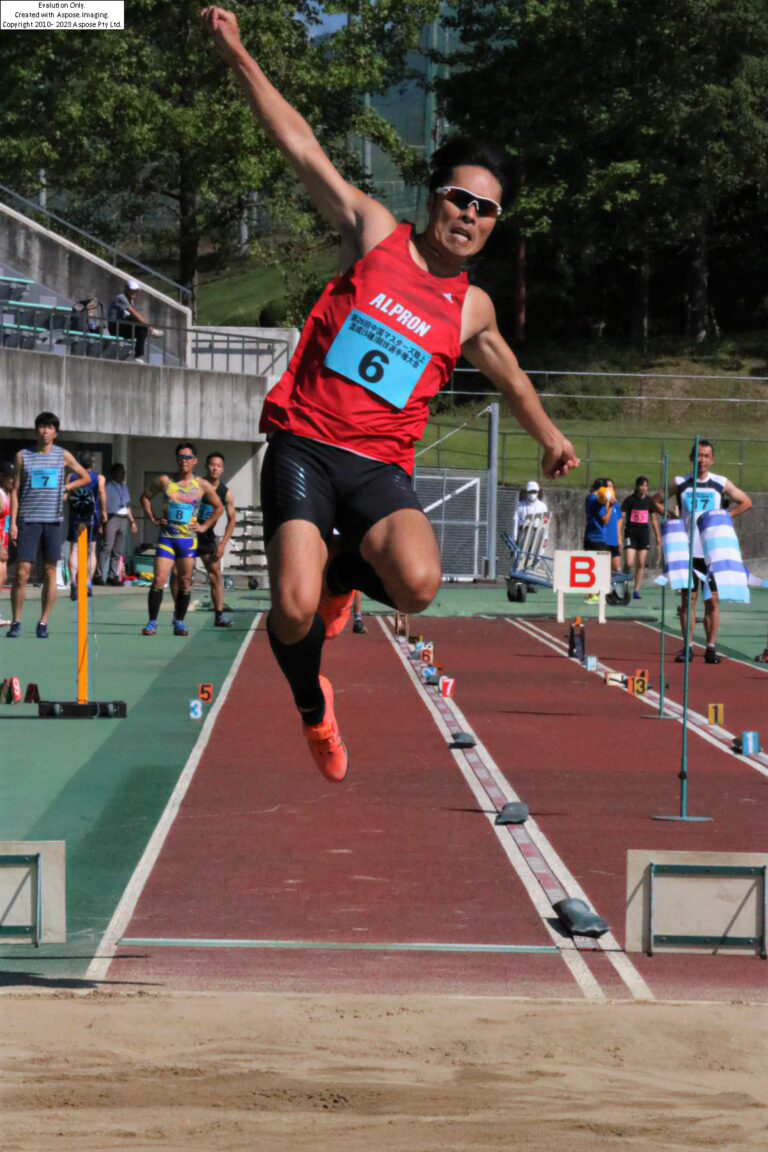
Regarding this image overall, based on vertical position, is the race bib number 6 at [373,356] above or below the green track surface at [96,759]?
above

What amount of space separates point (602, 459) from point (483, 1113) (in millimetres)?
37999

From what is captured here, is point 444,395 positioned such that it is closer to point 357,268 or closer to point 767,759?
point 767,759

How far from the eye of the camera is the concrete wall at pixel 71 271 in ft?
120

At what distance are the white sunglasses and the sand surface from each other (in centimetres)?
267

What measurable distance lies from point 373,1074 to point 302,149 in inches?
118

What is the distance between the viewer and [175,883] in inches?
325

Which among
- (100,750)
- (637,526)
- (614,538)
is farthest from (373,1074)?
(637,526)

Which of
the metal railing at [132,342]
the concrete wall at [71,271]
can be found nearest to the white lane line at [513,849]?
the metal railing at [132,342]

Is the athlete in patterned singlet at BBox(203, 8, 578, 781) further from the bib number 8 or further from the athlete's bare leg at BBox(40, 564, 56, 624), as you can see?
the athlete's bare leg at BBox(40, 564, 56, 624)

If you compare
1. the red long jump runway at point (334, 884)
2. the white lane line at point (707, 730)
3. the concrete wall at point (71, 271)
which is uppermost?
the concrete wall at point (71, 271)

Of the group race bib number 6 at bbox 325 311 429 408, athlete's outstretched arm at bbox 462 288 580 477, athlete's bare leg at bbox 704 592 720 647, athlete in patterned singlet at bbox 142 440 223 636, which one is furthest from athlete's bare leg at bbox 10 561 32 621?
race bib number 6 at bbox 325 311 429 408

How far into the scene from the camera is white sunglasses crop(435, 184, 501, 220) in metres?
6.28

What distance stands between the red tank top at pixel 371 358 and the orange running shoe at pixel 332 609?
22.7 inches

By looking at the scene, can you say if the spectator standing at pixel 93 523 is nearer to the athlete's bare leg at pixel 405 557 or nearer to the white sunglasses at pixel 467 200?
the white sunglasses at pixel 467 200
